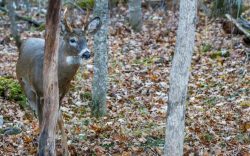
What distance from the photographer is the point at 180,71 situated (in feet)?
18.9

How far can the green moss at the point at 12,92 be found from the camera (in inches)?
378

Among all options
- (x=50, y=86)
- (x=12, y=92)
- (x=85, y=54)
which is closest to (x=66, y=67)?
(x=85, y=54)

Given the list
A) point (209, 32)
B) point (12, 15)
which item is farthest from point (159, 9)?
point (12, 15)

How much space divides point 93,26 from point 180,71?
2086mm

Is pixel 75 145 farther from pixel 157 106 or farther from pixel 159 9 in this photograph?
pixel 159 9

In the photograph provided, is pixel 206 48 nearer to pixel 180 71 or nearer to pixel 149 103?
pixel 149 103

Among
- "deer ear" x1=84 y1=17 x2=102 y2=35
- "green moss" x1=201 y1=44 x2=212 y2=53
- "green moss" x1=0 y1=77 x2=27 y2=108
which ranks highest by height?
"deer ear" x1=84 y1=17 x2=102 y2=35

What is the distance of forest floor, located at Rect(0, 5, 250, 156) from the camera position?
7.30m

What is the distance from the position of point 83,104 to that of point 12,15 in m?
5.53

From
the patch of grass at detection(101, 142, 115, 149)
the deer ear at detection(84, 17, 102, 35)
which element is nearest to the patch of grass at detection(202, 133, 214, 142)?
the patch of grass at detection(101, 142, 115, 149)

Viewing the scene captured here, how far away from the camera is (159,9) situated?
65.8 feet

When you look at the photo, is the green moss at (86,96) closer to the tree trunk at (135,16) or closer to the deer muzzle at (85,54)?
the deer muzzle at (85,54)

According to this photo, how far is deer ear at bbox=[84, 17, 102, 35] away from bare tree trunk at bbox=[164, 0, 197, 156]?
1877mm

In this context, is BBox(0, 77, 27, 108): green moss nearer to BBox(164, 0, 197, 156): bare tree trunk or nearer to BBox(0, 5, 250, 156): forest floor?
BBox(0, 5, 250, 156): forest floor
